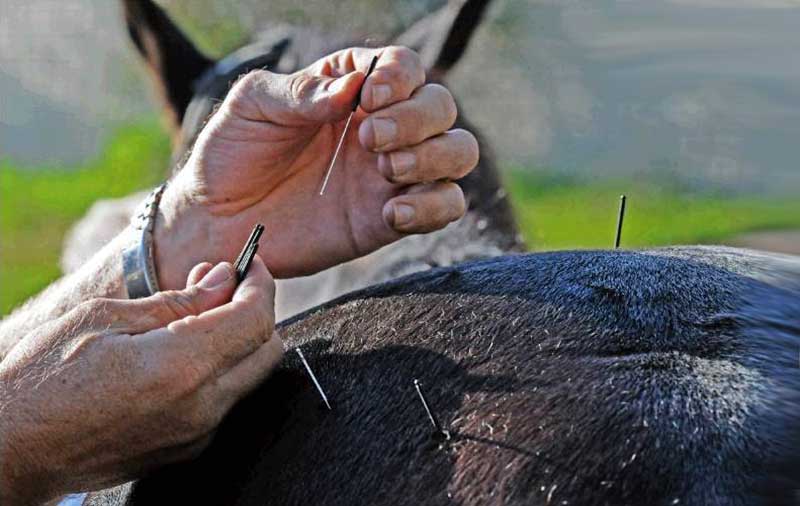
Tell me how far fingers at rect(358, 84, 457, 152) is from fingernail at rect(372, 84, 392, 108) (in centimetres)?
2

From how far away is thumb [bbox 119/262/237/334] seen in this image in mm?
981

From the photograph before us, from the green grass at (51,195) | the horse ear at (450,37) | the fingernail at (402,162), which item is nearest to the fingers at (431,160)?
the fingernail at (402,162)

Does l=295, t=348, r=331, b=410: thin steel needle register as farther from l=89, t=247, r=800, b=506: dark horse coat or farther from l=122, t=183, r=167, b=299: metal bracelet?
l=122, t=183, r=167, b=299: metal bracelet

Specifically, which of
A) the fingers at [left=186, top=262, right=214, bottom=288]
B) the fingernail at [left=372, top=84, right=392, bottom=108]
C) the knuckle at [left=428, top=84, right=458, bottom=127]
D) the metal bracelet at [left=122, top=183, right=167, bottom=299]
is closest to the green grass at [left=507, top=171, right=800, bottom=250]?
the metal bracelet at [left=122, top=183, right=167, bottom=299]

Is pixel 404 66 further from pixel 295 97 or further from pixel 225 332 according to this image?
pixel 225 332

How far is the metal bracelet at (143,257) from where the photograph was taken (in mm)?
1485

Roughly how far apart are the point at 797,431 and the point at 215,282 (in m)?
0.59

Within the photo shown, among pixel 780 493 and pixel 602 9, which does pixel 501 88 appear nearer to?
pixel 602 9

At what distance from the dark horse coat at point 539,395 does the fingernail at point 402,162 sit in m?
0.30

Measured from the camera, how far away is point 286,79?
136 cm

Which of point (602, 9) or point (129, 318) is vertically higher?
point (129, 318)

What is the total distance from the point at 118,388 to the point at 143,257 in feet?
2.04

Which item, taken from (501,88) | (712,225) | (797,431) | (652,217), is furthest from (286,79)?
(712,225)

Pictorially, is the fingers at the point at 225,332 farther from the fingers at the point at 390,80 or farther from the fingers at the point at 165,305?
the fingers at the point at 390,80
